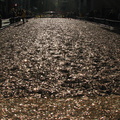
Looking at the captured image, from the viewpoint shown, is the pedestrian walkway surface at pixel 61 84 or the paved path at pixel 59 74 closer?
the pedestrian walkway surface at pixel 61 84

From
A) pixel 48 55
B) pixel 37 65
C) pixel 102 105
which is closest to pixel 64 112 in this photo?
pixel 102 105

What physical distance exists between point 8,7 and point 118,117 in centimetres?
6470

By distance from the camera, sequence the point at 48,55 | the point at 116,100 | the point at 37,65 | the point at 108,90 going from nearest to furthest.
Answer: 1. the point at 116,100
2. the point at 108,90
3. the point at 37,65
4. the point at 48,55

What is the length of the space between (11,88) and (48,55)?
4261 millimetres

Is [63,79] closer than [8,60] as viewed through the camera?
Yes

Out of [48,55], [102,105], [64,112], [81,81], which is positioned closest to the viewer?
[64,112]

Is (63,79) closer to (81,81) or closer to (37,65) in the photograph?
(81,81)

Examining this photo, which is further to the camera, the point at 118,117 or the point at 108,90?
the point at 108,90

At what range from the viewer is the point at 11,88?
536 centimetres

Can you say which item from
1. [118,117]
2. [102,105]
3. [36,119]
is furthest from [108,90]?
[36,119]

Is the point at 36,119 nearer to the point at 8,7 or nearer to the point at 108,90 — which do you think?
the point at 108,90

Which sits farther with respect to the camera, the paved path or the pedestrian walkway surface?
the paved path

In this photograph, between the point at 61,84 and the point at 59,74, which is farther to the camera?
the point at 59,74

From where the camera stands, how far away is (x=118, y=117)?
12.4 feet
